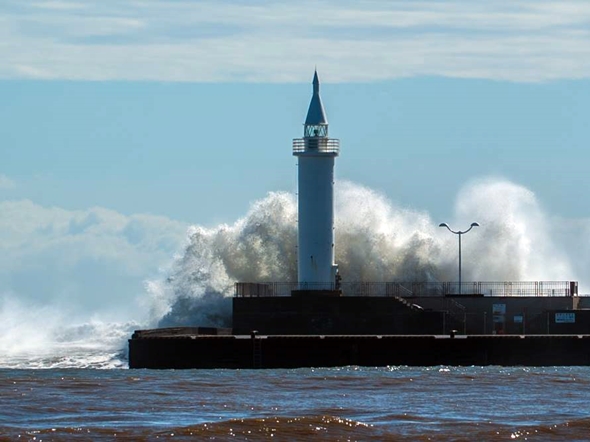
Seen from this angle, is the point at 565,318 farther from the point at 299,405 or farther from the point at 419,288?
the point at 299,405

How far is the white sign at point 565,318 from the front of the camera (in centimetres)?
5406

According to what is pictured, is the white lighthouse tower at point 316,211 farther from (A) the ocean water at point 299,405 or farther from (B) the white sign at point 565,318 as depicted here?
(A) the ocean water at point 299,405

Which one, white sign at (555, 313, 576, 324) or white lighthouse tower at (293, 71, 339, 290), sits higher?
white lighthouse tower at (293, 71, 339, 290)

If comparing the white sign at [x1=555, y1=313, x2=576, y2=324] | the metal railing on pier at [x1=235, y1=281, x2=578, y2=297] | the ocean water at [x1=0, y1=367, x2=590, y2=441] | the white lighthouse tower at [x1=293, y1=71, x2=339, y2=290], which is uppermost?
the white lighthouse tower at [x1=293, y1=71, x2=339, y2=290]

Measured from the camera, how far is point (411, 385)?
132 ft

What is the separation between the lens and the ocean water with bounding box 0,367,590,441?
30.5 meters

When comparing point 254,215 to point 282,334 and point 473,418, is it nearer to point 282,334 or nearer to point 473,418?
point 282,334

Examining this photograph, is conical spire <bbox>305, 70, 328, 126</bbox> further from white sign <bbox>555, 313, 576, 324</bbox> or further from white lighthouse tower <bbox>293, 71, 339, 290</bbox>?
white sign <bbox>555, 313, 576, 324</bbox>

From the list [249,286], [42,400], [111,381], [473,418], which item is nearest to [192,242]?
[249,286]

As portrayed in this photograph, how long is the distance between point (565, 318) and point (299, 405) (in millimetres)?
21012

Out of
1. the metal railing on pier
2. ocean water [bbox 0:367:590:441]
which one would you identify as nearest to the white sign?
the metal railing on pier

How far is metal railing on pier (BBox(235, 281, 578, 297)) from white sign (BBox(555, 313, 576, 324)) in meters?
3.41

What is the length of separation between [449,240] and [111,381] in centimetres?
2516

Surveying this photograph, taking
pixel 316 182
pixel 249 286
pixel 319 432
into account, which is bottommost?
pixel 319 432
